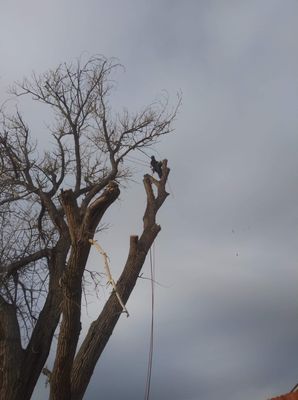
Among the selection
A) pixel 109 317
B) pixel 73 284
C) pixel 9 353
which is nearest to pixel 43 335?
pixel 9 353

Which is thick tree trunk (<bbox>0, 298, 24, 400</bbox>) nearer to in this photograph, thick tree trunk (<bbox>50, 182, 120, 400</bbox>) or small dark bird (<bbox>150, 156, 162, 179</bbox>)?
thick tree trunk (<bbox>50, 182, 120, 400</bbox>)

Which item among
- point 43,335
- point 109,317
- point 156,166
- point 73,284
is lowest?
point 73,284

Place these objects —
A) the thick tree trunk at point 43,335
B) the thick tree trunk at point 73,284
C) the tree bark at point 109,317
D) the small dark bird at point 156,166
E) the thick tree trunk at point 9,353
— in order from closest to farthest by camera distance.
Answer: the thick tree trunk at point 73,284 < the tree bark at point 109,317 < the thick tree trunk at point 9,353 < the thick tree trunk at point 43,335 < the small dark bird at point 156,166

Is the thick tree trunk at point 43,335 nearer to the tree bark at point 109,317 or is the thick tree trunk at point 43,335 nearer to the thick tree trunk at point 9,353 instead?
the thick tree trunk at point 9,353

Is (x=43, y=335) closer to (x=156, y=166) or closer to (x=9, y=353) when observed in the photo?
(x=9, y=353)

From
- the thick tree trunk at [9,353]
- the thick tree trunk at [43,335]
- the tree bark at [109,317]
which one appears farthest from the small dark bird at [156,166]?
the thick tree trunk at [9,353]

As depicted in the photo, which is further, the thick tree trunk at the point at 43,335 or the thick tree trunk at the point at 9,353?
the thick tree trunk at the point at 43,335

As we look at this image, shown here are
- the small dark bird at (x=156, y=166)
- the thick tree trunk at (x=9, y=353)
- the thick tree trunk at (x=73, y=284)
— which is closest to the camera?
the thick tree trunk at (x=73, y=284)

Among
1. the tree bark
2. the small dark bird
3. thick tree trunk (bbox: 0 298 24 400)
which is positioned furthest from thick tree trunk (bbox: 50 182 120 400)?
the small dark bird

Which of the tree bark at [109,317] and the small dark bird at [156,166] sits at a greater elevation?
the small dark bird at [156,166]

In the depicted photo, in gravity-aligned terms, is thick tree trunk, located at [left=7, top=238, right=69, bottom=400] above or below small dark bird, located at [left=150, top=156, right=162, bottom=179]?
below

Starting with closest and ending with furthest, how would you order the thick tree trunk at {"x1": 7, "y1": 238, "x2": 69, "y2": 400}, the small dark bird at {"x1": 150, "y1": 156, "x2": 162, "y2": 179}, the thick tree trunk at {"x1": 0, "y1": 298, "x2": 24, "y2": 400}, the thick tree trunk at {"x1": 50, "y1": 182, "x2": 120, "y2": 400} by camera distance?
1. the thick tree trunk at {"x1": 50, "y1": 182, "x2": 120, "y2": 400}
2. the thick tree trunk at {"x1": 0, "y1": 298, "x2": 24, "y2": 400}
3. the thick tree trunk at {"x1": 7, "y1": 238, "x2": 69, "y2": 400}
4. the small dark bird at {"x1": 150, "y1": 156, "x2": 162, "y2": 179}

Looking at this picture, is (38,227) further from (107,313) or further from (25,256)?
(107,313)

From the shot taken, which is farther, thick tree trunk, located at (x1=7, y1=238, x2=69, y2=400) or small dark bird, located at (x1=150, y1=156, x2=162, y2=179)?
small dark bird, located at (x1=150, y1=156, x2=162, y2=179)
